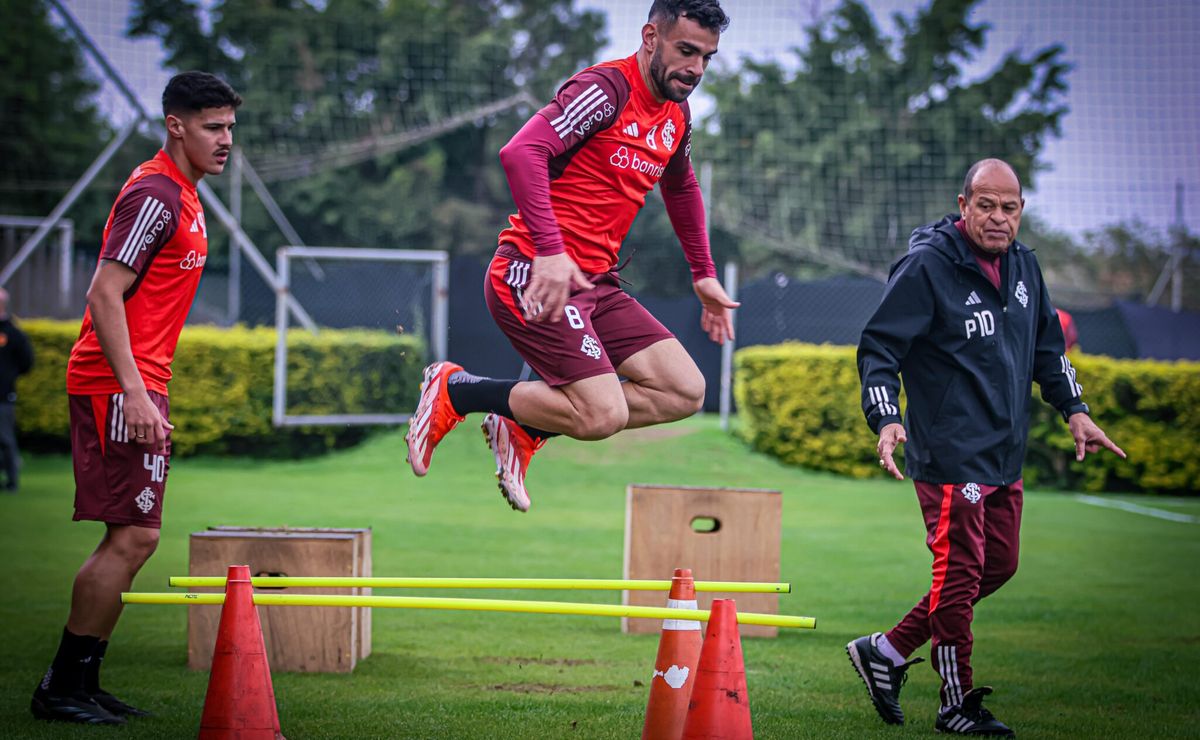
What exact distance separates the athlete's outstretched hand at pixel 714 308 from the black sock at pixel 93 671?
9.28ft

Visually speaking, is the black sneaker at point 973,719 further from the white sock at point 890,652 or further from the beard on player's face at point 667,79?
the beard on player's face at point 667,79

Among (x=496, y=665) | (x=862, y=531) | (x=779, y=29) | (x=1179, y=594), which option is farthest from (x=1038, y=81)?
(x=496, y=665)

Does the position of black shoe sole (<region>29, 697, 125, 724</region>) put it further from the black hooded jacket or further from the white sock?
the black hooded jacket

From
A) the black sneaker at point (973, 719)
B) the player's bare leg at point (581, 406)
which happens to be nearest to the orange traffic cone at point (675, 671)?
the player's bare leg at point (581, 406)

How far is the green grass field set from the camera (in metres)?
4.87

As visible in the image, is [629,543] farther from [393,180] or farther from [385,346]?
[393,180]

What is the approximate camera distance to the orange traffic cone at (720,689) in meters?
3.87

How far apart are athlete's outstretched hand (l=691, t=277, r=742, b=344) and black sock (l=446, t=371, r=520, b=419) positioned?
974mm

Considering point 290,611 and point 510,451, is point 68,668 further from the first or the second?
point 510,451

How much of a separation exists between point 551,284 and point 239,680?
66.7 inches

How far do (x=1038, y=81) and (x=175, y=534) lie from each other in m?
18.6

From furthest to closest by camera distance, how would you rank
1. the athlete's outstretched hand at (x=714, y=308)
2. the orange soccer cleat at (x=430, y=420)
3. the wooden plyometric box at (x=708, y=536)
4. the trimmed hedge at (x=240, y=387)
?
the trimmed hedge at (x=240, y=387) → the wooden plyometric box at (x=708, y=536) → the athlete's outstretched hand at (x=714, y=308) → the orange soccer cleat at (x=430, y=420)

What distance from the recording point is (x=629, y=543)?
6.75m

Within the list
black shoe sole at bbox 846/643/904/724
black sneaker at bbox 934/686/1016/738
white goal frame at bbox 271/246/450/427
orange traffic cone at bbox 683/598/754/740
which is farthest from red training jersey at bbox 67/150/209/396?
white goal frame at bbox 271/246/450/427
